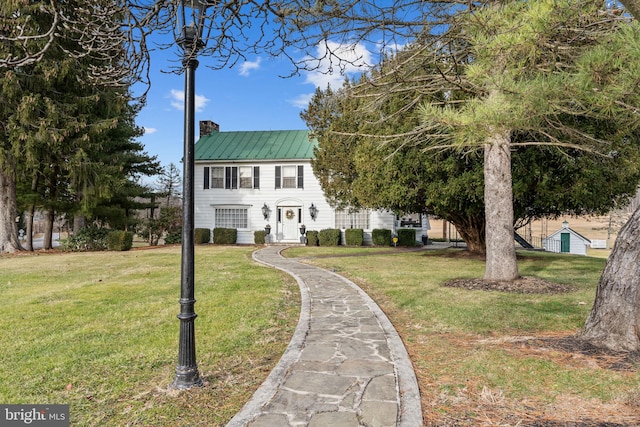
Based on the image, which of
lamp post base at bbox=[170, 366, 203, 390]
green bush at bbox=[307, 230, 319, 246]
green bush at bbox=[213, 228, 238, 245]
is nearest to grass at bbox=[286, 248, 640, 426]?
lamp post base at bbox=[170, 366, 203, 390]

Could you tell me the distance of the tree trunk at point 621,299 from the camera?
4.12 metres

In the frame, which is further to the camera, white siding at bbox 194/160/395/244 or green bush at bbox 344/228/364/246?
white siding at bbox 194/160/395/244

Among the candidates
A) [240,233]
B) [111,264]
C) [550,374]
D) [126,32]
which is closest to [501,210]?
[550,374]

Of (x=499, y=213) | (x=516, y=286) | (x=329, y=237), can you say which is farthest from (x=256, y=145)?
(x=516, y=286)

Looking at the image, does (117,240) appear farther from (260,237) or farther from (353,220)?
(353,220)

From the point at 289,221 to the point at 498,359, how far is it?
19799mm

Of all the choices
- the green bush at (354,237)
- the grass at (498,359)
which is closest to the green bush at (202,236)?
the green bush at (354,237)

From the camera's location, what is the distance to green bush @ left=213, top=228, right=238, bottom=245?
75.1 feet

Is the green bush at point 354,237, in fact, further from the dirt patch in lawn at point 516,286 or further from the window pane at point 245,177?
the dirt patch in lawn at point 516,286

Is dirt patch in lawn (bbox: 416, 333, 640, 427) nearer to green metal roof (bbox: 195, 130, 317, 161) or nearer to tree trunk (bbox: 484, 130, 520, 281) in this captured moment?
tree trunk (bbox: 484, 130, 520, 281)

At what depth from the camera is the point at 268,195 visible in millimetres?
23531

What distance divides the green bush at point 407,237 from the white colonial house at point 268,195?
37.6 inches

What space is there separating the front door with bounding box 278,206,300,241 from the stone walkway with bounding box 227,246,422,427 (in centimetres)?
1752

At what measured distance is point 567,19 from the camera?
3.85 meters
